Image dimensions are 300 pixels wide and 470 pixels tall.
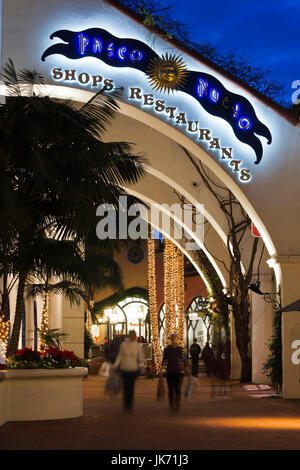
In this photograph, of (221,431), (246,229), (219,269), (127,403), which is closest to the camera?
(221,431)

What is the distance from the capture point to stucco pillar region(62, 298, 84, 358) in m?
29.8

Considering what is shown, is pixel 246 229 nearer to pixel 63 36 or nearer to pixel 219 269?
pixel 219 269

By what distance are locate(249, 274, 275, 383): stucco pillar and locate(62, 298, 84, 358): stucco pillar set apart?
619 cm

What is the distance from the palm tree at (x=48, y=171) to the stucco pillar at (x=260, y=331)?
11.7 m

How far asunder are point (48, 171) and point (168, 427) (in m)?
4.79

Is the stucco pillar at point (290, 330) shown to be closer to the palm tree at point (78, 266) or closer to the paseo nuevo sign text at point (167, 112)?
the paseo nuevo sign text at point (167, 112)

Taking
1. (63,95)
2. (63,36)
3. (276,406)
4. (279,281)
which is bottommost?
(276,406)

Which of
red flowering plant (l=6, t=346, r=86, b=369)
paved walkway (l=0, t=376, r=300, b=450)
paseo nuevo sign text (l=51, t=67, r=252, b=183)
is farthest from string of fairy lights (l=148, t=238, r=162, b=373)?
red flowering plant (l=6, t=346, r=86, b=369)

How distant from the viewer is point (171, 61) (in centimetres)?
2003

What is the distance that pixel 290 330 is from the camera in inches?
814

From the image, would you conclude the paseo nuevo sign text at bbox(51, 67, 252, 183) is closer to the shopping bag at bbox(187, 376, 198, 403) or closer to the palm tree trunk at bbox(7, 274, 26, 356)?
the palm tree trunk at bbox(7, 274, 26, 356)

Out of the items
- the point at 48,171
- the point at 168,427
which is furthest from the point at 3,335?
the point at 168,427

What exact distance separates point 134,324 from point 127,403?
128ft

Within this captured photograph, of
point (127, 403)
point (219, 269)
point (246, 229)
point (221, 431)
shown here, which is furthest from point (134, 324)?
point (221, 431)
